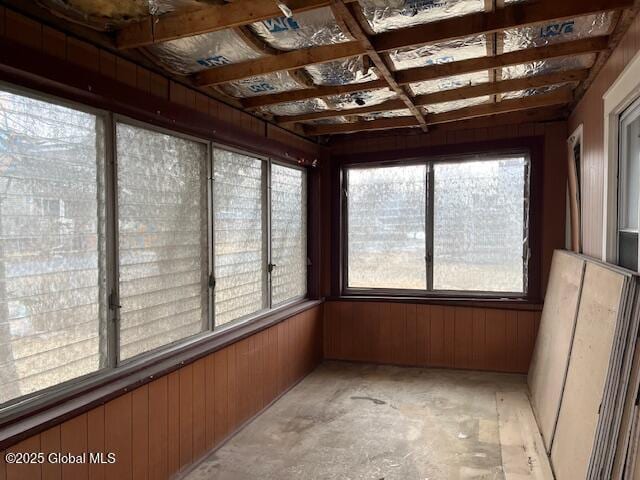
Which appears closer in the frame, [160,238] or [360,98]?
[160,238]

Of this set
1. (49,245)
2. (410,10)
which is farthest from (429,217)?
(49,245)

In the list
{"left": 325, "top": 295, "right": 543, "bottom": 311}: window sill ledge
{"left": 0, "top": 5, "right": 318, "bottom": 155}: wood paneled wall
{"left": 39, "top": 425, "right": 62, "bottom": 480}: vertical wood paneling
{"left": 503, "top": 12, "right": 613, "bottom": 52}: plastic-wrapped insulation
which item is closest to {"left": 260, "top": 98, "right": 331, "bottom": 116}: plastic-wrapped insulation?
{"left": 0, "top": 5, "right": 318, "bottom": 155}: wood paneled wall

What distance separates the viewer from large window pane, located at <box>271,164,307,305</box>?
397cm

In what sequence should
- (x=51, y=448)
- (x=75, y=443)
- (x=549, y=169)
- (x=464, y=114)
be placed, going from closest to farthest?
(x=51, y=448), (x=75, y=443), (x=464, y=114), (x=549, y=169)

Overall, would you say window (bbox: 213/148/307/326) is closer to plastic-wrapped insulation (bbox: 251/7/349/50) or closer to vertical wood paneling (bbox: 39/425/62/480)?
plastic-wrapped insulation (bbox: 251/7/349/50)

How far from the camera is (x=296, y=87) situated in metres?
3.04

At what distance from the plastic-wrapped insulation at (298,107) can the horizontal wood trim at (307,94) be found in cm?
11

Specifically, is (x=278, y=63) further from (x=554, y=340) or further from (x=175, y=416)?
(x=554, y=340)

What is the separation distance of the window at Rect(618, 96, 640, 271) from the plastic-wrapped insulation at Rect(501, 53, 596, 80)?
→ 546 millimetres

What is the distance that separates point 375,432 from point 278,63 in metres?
2.57

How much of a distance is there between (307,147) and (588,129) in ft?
8.14

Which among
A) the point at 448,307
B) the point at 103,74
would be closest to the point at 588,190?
the point at 448,307

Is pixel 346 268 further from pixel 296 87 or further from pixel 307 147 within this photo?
pixel 296 87

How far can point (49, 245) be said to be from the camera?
192 centimetres
